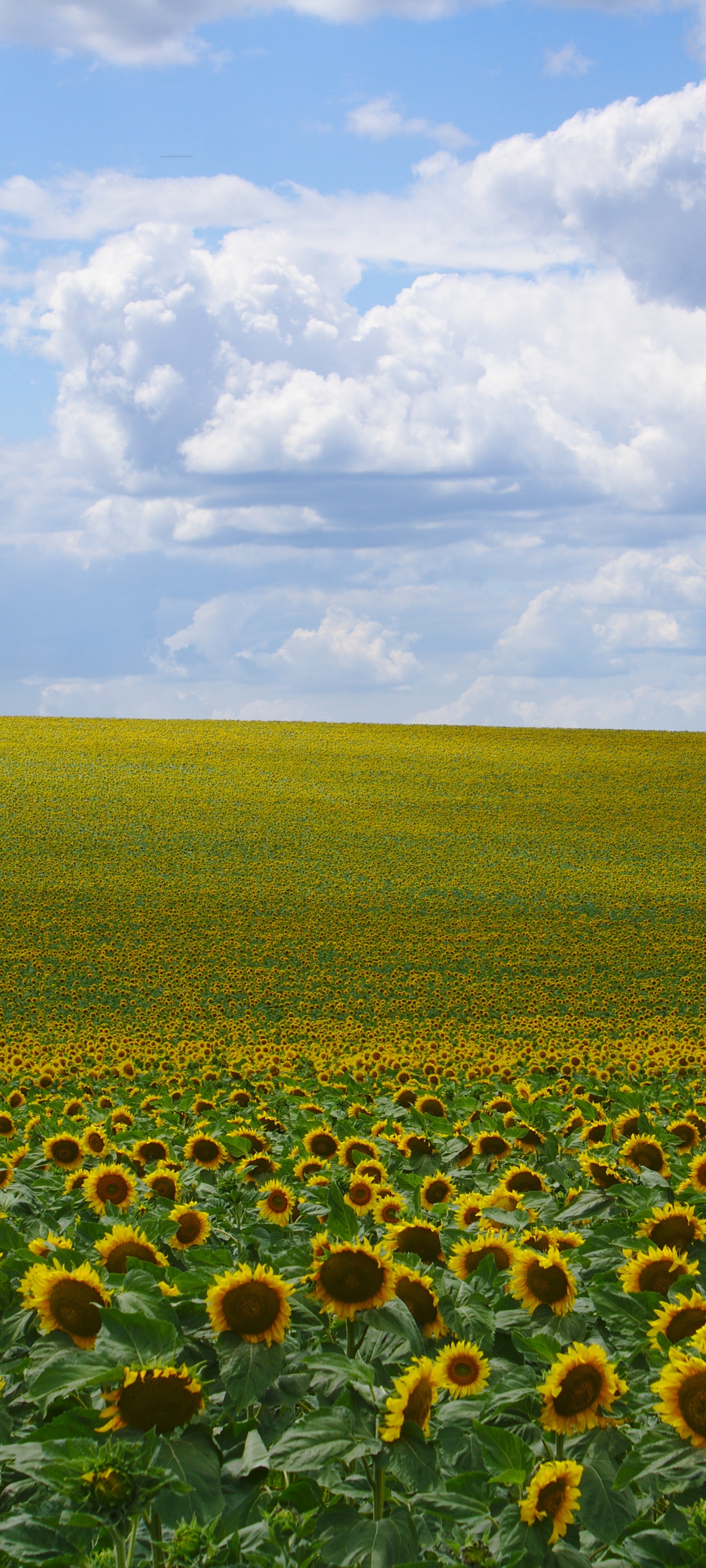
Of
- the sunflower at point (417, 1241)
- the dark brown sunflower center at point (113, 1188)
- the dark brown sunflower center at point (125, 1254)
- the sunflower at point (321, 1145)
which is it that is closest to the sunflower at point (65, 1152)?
the sunflower at point (321, 1145)

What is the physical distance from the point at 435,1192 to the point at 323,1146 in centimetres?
99

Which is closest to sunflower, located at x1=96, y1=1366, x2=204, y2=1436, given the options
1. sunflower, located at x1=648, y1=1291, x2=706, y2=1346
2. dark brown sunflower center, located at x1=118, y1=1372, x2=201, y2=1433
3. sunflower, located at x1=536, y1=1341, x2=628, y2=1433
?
dark brown sunflower center, located at x1=118, y1=1372, x2=201, y2=1433

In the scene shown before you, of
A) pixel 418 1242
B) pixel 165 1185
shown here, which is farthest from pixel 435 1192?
pixel 165 1185

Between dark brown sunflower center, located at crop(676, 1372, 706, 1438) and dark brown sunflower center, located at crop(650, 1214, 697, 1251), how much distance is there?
3.45 feet

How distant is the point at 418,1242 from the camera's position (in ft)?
10.2

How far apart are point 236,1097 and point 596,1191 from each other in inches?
157

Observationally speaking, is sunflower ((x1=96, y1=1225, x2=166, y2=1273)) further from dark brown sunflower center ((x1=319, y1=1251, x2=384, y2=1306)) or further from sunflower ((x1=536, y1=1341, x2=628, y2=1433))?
sunflower ((x1=536, y1=1341, x2=628, y2=1433))

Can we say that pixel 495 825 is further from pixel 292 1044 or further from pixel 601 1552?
pixel 601 1552

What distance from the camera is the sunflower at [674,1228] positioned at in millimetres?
3367

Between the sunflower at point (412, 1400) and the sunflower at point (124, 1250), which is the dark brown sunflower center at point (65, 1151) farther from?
the sunflower at point (412, 1400)

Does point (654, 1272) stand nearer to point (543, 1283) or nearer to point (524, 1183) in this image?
point (543, 1283)

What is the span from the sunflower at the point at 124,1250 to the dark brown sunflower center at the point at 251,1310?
510mm

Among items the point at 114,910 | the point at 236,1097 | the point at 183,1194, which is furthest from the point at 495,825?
the point at 183,1194

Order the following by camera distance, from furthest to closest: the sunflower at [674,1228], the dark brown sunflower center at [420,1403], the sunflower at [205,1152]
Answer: the sunflower at [205,1152] < the sunflower at [674,1228] < the dark brown sunflower center at [420,1403]
